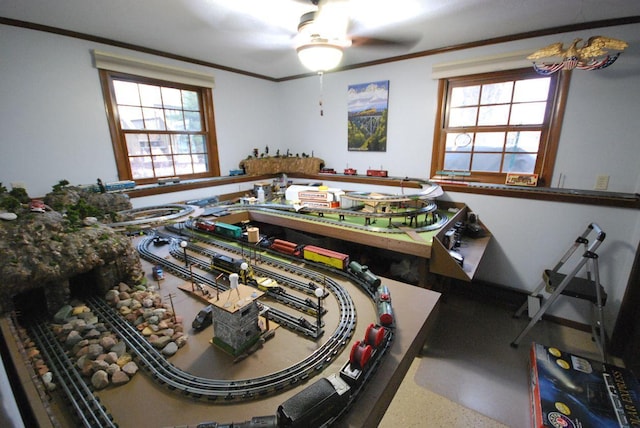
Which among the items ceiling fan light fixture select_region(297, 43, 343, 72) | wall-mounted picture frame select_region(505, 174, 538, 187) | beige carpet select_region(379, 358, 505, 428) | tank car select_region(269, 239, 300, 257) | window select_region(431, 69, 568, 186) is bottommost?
beige carpet select_region(379, 358, 505, 428)

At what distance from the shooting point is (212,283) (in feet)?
5.82

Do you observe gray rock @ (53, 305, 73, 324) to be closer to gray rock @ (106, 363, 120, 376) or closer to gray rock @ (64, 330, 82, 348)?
gray rock @ (64, 330, 82, 348)

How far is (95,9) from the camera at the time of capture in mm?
2418

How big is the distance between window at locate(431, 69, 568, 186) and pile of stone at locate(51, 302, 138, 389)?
3.68 meters

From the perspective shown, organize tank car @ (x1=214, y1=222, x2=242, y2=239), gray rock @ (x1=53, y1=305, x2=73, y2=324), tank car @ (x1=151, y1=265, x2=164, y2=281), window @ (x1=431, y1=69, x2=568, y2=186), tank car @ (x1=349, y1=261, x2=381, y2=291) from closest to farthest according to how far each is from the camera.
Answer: gray rock @ (x1=53, y1=305, x2=73, y2=324) < tank car @ (x1=349, y1=261, x2=381, y2=291) < tank car @ (x1=151, y1=265, x2=164, y2=281) < tank car @ (x1=214, y1=222, x2=242, y2=239) < window @ (x1=431, y1=69, x2=568, y2=186)

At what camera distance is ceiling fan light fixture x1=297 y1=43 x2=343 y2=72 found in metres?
2.07

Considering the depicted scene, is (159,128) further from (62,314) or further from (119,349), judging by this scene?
(119,349)

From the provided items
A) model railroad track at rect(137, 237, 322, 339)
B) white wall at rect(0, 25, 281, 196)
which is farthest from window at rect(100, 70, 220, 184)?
model railroad track at rect(137, 237, 322, 339)

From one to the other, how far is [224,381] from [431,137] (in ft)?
12.1

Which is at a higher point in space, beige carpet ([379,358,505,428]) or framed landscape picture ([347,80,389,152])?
framed landscape picture ([347,80,389,152])

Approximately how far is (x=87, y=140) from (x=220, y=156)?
169cm

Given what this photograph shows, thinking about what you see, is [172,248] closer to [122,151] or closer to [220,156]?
[122,151]

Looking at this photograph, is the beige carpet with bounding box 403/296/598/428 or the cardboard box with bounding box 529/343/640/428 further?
the beige carpet with bounding box 403/296/598/428

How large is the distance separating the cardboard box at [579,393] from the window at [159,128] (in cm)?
454
